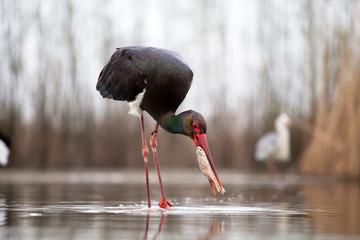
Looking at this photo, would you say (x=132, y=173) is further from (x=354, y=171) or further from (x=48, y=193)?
(x=48, y=193)

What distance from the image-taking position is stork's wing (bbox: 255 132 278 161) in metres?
13.0

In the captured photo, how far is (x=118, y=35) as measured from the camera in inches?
525

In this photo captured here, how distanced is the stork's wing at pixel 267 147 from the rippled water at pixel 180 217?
20.0 feet

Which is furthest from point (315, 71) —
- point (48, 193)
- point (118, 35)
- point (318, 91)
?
point (48, 193)

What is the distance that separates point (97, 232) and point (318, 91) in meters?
9.84

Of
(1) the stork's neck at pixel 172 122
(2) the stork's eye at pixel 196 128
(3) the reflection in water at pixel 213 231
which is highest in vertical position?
(1) the stork's neck at pixel 172 122

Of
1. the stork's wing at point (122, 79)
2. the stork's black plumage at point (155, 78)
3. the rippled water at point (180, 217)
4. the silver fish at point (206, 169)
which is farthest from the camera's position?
the stork's wing at point (122, 79)

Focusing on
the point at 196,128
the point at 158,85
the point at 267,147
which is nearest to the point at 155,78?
the point at 158,85

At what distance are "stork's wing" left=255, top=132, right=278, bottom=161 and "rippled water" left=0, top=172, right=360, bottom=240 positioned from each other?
6.10 metres

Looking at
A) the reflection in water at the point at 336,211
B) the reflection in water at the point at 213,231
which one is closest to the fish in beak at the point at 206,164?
the reflection in water at the point at 336,211

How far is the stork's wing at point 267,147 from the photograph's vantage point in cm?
1305

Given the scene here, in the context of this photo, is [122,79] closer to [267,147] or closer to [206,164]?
[206,164]

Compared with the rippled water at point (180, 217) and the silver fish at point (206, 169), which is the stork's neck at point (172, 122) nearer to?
the silver fish at point (206, 169)

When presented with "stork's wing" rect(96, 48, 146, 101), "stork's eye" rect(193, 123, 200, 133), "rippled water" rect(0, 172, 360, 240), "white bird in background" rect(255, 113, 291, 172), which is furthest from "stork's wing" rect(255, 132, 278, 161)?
"stork's eye" rect(193, 123, 200, 133)
